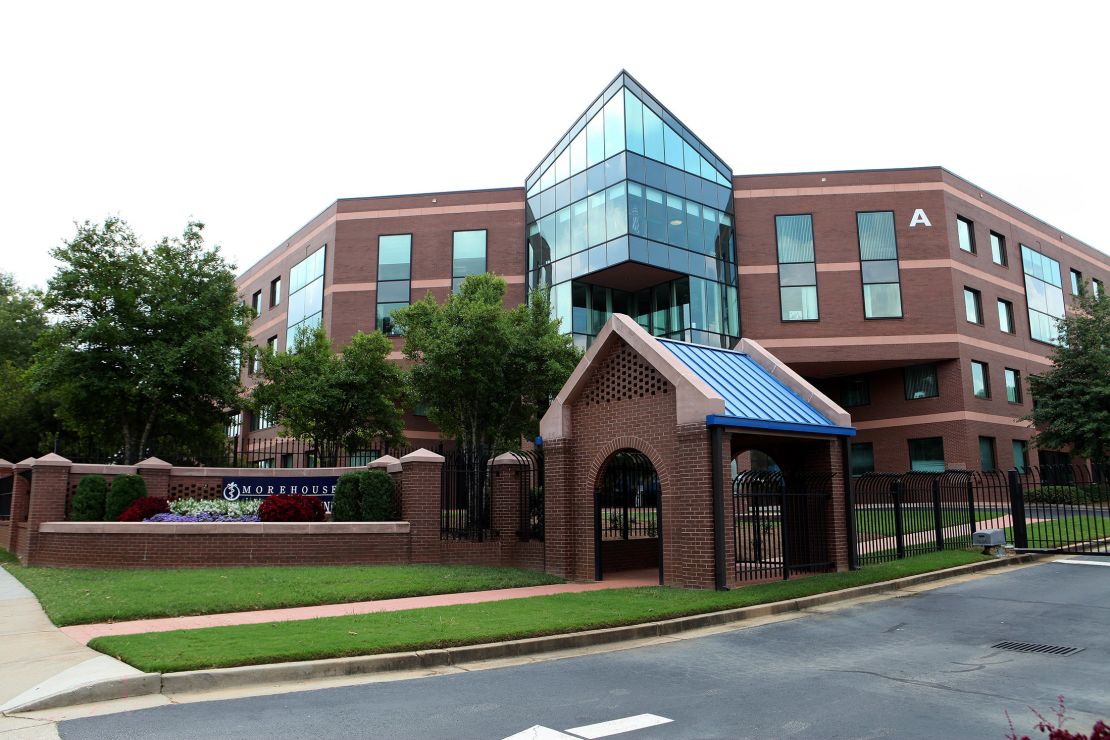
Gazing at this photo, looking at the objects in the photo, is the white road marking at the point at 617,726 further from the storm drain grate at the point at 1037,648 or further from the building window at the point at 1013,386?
the building window at the point at 1013,386

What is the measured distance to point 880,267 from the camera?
121ft

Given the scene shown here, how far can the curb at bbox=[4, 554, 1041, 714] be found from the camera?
7.31m

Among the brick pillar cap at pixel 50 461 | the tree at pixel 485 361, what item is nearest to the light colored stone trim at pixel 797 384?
the tree at pixel 485 361

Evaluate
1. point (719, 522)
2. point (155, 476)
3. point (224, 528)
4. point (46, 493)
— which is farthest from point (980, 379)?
point (46, 493)

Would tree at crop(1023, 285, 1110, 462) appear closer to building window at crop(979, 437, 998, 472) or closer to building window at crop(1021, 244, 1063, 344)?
building window at crop(979, 437, 998, 472)

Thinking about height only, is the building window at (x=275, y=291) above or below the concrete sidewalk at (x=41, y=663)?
above

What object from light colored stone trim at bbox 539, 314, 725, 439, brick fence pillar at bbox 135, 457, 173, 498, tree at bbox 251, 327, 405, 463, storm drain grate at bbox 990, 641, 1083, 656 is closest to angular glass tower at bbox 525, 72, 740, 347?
tree at bbox 251, 327, 405, 463

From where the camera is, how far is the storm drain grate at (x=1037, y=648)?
9024mm

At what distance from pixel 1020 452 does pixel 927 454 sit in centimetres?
540

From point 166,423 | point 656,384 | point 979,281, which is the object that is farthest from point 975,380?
point 166,423

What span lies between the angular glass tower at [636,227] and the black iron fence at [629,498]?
49.9 ft

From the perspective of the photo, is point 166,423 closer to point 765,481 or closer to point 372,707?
point 765,481

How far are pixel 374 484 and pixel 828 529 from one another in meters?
9.12

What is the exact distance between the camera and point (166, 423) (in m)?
25.4
